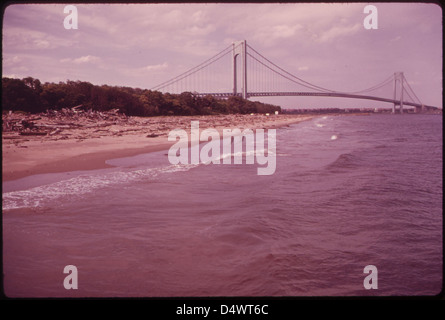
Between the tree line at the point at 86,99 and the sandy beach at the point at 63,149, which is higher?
the tree line at the point at 86,99

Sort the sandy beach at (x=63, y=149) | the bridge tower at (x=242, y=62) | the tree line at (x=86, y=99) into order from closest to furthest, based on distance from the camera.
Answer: the sandy beach at (x=63, y=149) → the tree line at (x=86, y=99) → the bridge tower at (x=242, y=62)

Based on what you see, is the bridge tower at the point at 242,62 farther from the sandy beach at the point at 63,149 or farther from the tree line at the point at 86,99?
the sandy beach at the point at 63,149

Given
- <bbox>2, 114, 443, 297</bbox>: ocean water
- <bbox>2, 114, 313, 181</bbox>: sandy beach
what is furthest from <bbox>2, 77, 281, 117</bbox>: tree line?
<bbox>2, 114, 443, 297</bbox>: ocean water

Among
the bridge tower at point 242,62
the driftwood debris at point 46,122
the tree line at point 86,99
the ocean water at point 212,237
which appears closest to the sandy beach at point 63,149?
the driftwood debris at point 46,122

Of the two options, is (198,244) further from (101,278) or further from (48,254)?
(48,254)

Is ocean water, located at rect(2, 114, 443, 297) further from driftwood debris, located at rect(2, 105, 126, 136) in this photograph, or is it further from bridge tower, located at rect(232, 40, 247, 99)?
bridge tower, located at rect(232, 40, 247, 99)

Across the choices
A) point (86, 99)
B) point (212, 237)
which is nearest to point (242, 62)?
point (86, 99)

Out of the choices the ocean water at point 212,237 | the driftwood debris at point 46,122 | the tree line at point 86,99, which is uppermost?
the tree line at point 86,99
